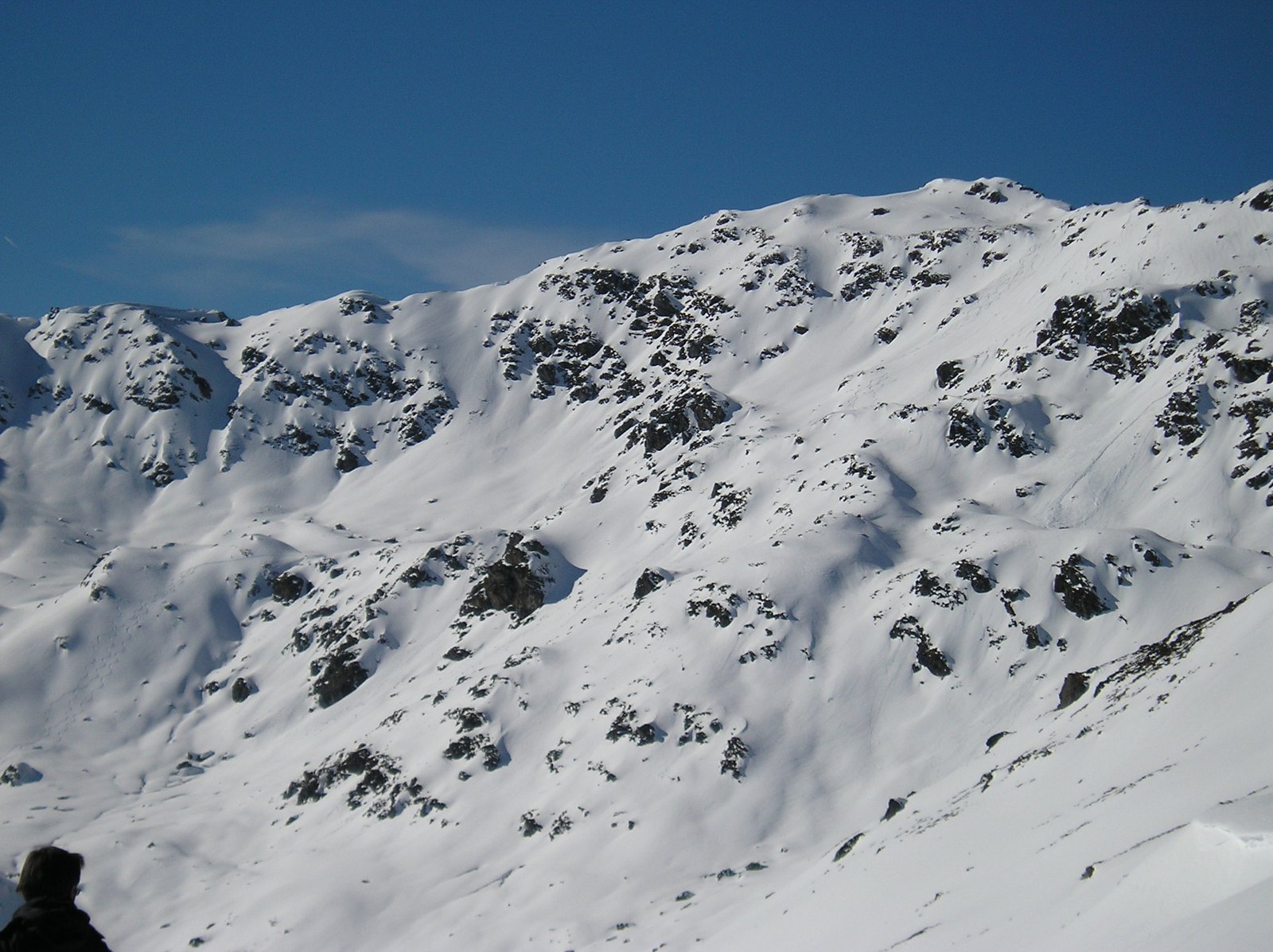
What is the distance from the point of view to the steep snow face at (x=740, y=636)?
85.7ft

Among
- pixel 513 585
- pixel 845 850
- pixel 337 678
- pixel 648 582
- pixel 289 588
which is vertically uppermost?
pixel 289 588

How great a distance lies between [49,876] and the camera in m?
5.70

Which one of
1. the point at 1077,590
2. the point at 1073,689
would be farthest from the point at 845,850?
the point at 1077,590

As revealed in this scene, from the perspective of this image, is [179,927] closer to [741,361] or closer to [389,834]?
[389,834]

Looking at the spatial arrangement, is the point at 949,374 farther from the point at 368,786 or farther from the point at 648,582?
the point at 368,786

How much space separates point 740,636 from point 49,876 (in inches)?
2142

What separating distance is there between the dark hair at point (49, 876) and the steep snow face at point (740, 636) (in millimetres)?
10317

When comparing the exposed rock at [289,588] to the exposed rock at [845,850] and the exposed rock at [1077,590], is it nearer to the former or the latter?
the exposed rock at [1077,590]

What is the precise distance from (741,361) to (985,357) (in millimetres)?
40146

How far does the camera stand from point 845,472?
74000mm

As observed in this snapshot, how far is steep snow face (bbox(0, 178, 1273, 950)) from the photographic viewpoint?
2612 centimetres

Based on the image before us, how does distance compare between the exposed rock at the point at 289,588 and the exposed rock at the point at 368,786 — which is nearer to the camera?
the exposed rock at the point at 368,786

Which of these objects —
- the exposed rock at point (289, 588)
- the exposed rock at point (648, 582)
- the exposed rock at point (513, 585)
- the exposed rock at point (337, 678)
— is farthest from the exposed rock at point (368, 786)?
the exposed rock at point (289, 588)

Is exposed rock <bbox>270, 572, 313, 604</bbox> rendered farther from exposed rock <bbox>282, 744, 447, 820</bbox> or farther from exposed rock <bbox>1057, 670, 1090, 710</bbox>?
exposed rock <bbox>1057, 670, 1090, 710</bbox>
